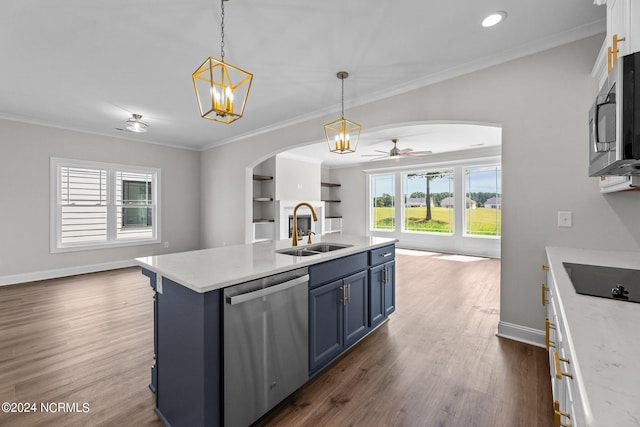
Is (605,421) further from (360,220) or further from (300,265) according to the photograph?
(360,220)

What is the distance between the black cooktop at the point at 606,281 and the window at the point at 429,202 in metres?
6.19

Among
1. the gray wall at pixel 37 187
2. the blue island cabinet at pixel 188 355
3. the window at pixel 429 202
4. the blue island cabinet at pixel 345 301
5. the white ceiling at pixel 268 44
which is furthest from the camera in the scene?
the window at pixel 429 202

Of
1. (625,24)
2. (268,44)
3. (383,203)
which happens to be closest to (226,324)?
(268,44)

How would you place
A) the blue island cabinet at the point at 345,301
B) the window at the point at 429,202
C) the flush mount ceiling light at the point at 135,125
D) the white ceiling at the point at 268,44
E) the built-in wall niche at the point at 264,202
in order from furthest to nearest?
1. the window at the point at 429,202
2. the built-in wall niche at the point at 264,202
3. the flush mount ceiling light at the point at 135,125
4. the white ceiling at the point at 268,44
5. the blue island cabinet at the point at 345,301

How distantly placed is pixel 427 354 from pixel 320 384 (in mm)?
1007

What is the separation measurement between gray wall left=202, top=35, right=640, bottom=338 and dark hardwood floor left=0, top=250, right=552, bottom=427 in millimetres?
696

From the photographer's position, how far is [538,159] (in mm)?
2535

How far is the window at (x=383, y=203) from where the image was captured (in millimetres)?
8672

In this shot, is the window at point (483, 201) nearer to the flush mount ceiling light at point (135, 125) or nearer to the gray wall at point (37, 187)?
the flush mount ceiling light at point (135, 125)

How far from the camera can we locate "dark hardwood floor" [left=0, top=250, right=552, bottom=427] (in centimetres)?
172

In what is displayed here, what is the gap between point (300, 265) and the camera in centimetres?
183

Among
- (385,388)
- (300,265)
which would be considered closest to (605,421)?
(300,265)

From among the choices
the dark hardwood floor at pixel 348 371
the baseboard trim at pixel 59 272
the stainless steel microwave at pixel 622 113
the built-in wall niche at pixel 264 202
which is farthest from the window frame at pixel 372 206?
the stainless steel microwave at pixel 622 113

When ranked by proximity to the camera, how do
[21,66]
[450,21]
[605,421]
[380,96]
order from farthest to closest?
[380,96] < [21,66] < [450,21] < [605,421]
